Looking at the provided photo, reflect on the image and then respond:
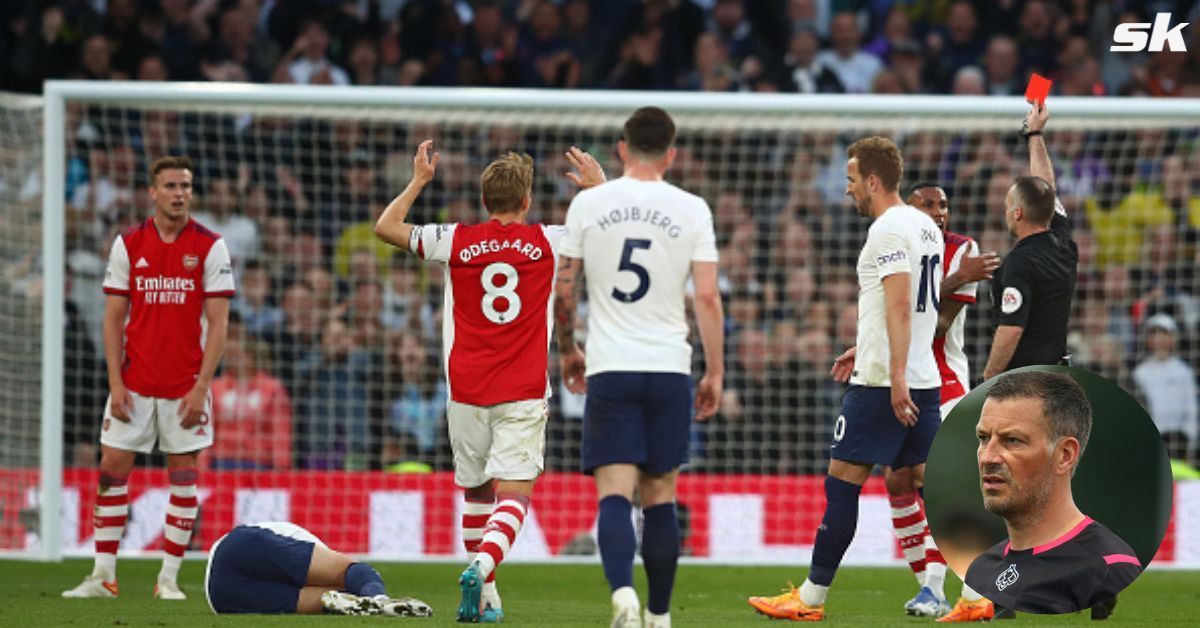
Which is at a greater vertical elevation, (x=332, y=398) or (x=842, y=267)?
(x=842, y=267)

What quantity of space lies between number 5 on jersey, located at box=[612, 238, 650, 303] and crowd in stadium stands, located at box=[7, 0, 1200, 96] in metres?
9.85

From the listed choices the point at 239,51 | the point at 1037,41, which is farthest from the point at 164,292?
the point at 1037,41

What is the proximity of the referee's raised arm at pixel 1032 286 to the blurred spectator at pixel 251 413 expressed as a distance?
6.31 meters

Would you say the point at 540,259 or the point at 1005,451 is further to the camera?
the point at 540,259

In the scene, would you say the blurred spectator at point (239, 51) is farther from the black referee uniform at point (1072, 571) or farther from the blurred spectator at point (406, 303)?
the black referee uniform at point (1072, 571)

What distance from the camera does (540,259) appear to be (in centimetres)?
825

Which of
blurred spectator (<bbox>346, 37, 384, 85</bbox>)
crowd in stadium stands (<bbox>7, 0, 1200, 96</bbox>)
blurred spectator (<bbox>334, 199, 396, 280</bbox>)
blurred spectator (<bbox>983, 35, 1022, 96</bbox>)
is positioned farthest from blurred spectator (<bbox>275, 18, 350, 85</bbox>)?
blurred spectator (<bbox>983, 35, 1022, 96</bbox>)

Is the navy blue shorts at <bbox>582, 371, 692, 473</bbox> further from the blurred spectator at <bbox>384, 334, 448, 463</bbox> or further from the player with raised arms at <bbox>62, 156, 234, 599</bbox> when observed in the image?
the blurred spectator at <bbox>384, 334, 448, 463</bbox>

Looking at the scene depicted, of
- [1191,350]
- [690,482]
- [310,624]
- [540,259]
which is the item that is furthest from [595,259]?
[1191,350]

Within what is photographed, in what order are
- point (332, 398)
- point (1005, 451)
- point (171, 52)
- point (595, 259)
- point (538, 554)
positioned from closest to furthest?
point (1005, 451)
point (595, 259)
point (538, 554)
point (332, 398)
point (171, 52)

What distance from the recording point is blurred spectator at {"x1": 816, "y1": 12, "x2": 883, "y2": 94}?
55.3 feet

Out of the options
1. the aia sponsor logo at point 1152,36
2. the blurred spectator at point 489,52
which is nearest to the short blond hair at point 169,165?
the blurred spectator at point 489,52

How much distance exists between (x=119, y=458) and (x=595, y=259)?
423 cm

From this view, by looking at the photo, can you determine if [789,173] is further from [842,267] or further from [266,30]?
[266,30]
